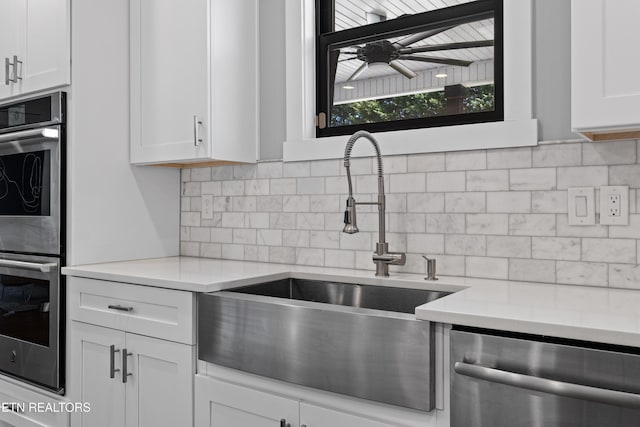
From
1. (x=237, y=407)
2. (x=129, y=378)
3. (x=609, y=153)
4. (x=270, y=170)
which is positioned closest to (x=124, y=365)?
(x=129, y=378)

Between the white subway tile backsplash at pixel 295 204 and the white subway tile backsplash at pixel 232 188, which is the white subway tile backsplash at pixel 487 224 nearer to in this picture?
the white subway tile backsplash at pixel 295 204

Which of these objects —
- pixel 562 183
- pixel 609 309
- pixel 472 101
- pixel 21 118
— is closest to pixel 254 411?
pixel 609 309

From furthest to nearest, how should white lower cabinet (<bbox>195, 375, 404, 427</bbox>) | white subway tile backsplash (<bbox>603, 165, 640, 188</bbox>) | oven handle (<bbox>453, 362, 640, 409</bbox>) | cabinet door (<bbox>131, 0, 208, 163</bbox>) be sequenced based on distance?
cabinet door (<bbox>131, 0, 208, 163</bbox>) < white subway tile backsplash (<bbox>603, 165, 640, 188</bbox>) < white lower cabinet (<bbox>195, 375, 404, 427</bbox>) < oven handle (<bbox>453, 362, 640, 409</bbox>)

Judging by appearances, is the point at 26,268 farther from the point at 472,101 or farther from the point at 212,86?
the point at 472,101

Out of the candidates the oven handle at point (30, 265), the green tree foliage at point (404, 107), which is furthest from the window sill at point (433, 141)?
the oven handle at point (30, 265)

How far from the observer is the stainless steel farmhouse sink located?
125 centimetres

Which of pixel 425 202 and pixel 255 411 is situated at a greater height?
pixel 425 202

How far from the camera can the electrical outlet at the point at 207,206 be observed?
261 cm

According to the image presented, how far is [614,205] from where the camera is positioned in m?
1.60

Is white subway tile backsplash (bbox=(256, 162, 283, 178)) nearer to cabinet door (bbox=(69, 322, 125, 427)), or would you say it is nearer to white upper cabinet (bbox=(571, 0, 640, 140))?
cabinet door (bbox=(69, 322, 125, 427))

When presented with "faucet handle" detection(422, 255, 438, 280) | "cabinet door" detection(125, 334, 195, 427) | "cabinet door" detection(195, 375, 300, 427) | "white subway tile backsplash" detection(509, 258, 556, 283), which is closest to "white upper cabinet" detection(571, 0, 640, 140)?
"white subway tile backsplash" detection(509, 258, 556, 283)

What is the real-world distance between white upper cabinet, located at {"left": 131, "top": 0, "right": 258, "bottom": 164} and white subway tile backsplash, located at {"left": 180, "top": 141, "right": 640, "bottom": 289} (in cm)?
27

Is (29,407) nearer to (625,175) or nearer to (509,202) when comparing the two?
(509,202)

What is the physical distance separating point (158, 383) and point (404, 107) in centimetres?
143
